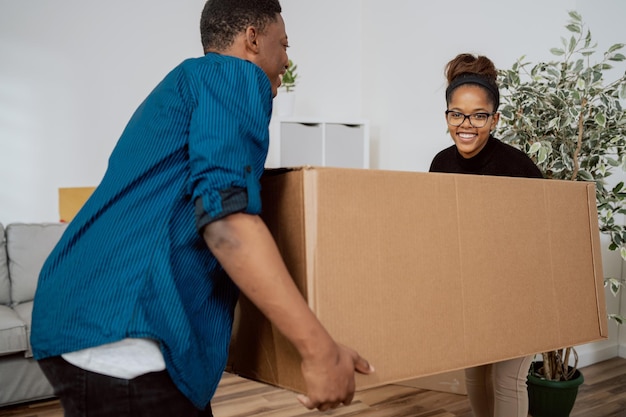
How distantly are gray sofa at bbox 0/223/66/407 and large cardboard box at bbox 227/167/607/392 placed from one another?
199 cm

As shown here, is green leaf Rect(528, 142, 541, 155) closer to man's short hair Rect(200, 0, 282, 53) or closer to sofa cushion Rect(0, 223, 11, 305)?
man's short hair Rect(200, 0, 282, 53)

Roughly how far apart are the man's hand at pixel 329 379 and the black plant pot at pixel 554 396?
1826 mm

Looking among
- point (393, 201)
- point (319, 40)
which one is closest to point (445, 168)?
point (393, 201)

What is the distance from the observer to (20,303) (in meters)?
2.96

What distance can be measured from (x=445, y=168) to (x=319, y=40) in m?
2.66

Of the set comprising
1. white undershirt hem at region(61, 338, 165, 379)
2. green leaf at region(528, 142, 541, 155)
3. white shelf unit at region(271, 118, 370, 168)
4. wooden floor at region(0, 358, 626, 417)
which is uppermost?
white shelf unit at region(271, 118, 370, 168)

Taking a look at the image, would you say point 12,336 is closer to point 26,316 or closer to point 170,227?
point 26,316

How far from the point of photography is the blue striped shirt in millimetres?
687

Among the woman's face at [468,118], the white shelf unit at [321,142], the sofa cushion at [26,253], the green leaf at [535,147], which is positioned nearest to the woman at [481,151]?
the woman's face at [468,118]

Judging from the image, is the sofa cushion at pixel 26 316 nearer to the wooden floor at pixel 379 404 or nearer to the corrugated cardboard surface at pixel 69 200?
the wooden floor at pixel 379 404

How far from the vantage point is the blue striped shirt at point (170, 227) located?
0.69 meters

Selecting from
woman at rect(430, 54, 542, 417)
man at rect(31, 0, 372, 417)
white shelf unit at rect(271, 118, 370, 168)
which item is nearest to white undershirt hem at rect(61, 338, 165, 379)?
man at rect(31, 0, 372, 417)

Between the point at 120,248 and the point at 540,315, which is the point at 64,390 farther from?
the point at 540,315

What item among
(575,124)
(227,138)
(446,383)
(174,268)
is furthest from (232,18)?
(446,383)
